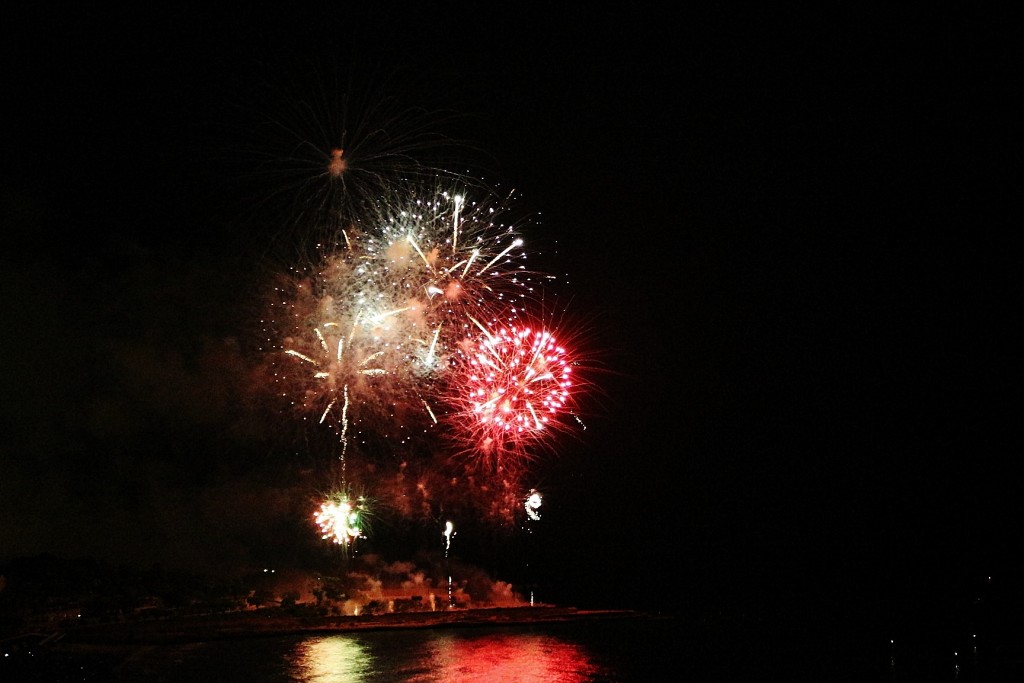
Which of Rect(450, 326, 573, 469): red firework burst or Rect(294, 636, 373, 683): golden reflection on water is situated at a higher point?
Rect(450, 326, 573, 469): red firework burst

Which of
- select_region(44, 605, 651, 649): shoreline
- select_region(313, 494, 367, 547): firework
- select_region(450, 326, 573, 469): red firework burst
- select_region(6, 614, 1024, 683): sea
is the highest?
select_region(450, 326, 573, 469): red firework burst

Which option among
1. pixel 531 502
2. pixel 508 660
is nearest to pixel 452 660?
pixel 508 660

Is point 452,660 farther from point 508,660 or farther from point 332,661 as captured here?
point 332,661

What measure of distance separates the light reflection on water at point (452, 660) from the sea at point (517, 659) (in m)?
0.02

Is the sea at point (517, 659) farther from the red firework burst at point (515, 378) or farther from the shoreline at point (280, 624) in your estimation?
the red firework burst at point (515, 378)

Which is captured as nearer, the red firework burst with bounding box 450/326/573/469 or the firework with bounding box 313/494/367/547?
the red firework burst with bounding box 450/326/573/469

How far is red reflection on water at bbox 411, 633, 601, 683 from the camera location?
11.6 meters

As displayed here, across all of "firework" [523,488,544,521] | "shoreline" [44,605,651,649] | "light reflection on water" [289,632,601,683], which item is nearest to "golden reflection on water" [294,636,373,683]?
"light reflection on water" [289,632,601,683]

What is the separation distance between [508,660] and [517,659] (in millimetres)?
189

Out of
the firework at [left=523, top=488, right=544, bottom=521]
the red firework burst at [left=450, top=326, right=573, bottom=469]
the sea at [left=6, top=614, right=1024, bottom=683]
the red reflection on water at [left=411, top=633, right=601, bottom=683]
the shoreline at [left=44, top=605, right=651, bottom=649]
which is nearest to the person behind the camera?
the red reflection on water at [left=411, top=633, right=601, bottom=683]

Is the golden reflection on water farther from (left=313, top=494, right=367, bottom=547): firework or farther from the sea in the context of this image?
(left=313, top=494, right=367, bottom=547): firework

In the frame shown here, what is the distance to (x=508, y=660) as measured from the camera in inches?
513

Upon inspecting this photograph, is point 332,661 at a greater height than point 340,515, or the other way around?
point 340,515

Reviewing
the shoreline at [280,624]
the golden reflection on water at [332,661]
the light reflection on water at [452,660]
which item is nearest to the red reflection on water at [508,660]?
the light reflection on water at [452,660]
